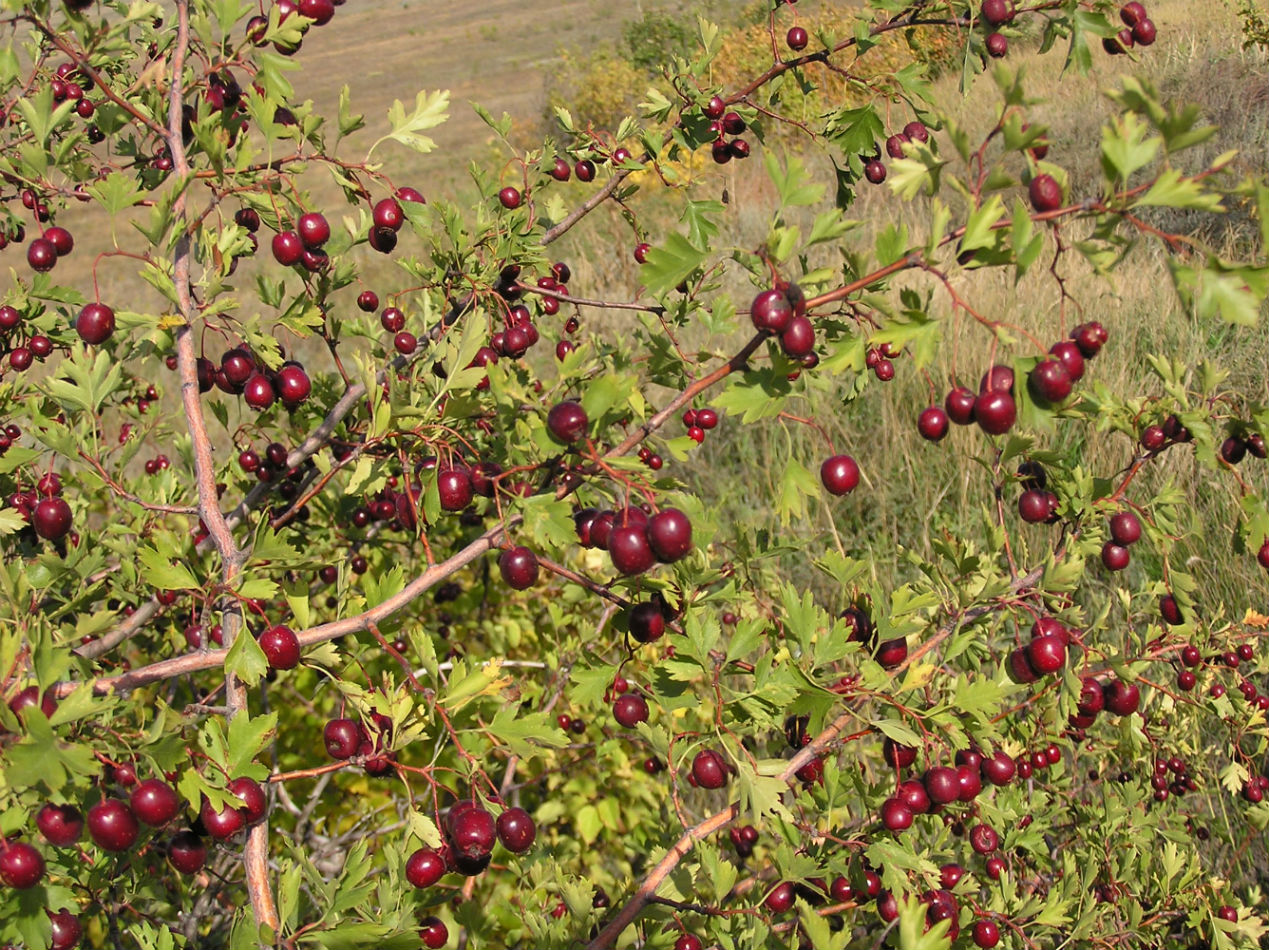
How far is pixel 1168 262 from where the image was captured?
92cm

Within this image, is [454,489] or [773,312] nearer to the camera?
[773,312]

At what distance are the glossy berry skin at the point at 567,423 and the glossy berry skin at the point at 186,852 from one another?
79 cm

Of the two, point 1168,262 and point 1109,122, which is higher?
point 1109,122

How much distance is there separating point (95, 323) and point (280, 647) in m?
0.65

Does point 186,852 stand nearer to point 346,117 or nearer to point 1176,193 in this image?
point 346,117

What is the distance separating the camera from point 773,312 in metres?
1.06

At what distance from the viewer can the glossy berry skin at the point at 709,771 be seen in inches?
55.7

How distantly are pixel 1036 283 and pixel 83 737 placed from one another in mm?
5990

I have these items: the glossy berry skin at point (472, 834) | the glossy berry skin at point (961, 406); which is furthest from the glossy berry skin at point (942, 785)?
the glossy berry skin at point (472, 834)

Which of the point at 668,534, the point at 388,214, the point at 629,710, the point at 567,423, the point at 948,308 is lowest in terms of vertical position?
the point at 948,308

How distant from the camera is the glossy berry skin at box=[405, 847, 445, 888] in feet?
4.09

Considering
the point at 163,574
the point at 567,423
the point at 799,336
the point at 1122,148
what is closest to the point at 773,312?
the point at 799,336

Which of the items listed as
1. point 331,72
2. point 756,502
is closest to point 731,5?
point 756,502

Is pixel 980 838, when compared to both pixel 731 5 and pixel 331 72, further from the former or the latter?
pixel 331 72
